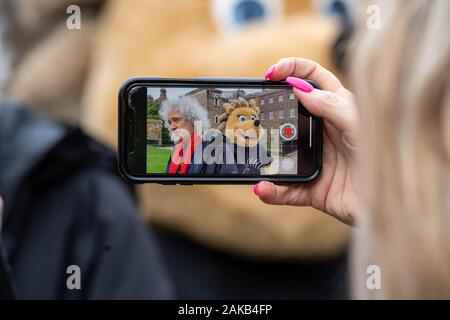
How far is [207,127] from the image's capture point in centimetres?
64

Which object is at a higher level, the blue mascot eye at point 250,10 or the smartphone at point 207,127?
the blue mascot eye at point 250,10

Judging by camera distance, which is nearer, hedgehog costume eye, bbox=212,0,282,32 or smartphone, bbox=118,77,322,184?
smartphone, bbox=118,77,322,184

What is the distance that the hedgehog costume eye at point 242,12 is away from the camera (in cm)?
154

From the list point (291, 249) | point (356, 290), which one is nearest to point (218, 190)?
point (291, 249)

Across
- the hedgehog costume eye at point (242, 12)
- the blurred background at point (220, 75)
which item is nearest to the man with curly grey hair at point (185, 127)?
the blurred background at point (220, 75)

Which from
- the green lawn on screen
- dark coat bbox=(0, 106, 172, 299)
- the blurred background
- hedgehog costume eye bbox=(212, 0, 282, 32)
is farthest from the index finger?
hedgehog costume eye bbox=(212, 0, 282, 32)

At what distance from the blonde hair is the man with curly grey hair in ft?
0.70

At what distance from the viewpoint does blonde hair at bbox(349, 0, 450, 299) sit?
411mm

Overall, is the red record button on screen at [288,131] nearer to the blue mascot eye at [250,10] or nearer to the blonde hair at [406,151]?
the blonde hair at [406,151]

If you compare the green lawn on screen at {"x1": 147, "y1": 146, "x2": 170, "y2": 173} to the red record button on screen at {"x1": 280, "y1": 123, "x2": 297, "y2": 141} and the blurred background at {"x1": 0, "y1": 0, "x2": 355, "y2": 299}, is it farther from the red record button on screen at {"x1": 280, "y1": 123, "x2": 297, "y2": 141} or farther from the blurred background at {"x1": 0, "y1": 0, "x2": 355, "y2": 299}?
the blurred background at {"x1": 0, "y1": 0, "x2": 355, "y2": 299}

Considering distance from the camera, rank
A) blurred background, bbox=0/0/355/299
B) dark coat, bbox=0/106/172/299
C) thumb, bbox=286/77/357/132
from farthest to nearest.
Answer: blurred background, bbox=0/0/355/299, dark coat, bbox=0/106/172/299, thumb, bbox=286/77/357/132

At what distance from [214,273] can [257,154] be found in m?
0.99

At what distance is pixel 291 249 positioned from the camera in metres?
→ 1.50

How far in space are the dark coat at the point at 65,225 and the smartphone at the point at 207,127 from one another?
14.5 inches
